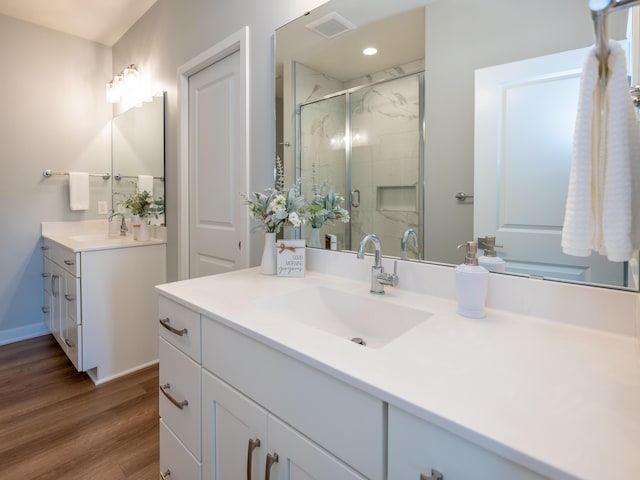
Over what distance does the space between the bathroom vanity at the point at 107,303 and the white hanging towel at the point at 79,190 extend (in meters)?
0.43

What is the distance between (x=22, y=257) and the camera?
2.78 meters

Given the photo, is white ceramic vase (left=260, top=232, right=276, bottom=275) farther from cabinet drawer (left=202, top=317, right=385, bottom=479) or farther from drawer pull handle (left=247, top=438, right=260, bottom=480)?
drawer pull handle (left=247, top=438, right=260, bottom=480)

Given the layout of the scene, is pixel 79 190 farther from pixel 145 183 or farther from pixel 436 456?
pixel 436 456

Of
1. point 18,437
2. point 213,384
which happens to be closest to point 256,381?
point 213,384

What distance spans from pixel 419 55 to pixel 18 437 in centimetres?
244

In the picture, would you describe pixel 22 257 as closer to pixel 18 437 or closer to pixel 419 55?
pixel 18 437

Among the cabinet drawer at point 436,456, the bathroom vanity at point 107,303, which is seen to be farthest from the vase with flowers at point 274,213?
the bathroom vanity at point 107,303

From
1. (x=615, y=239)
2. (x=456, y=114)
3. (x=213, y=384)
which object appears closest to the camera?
(x=615, y=239)

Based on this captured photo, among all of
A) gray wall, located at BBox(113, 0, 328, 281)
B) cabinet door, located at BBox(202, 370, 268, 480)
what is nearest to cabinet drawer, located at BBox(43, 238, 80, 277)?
gray wall, located at BBox(113, 0, 328, 281)

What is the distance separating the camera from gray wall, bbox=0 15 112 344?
2.66 m

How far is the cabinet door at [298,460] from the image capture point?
66 centimetres

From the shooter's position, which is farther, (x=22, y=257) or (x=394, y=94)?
(x=22, y=257)

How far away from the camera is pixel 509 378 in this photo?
59 cm

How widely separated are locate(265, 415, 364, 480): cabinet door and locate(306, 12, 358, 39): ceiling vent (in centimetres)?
142
